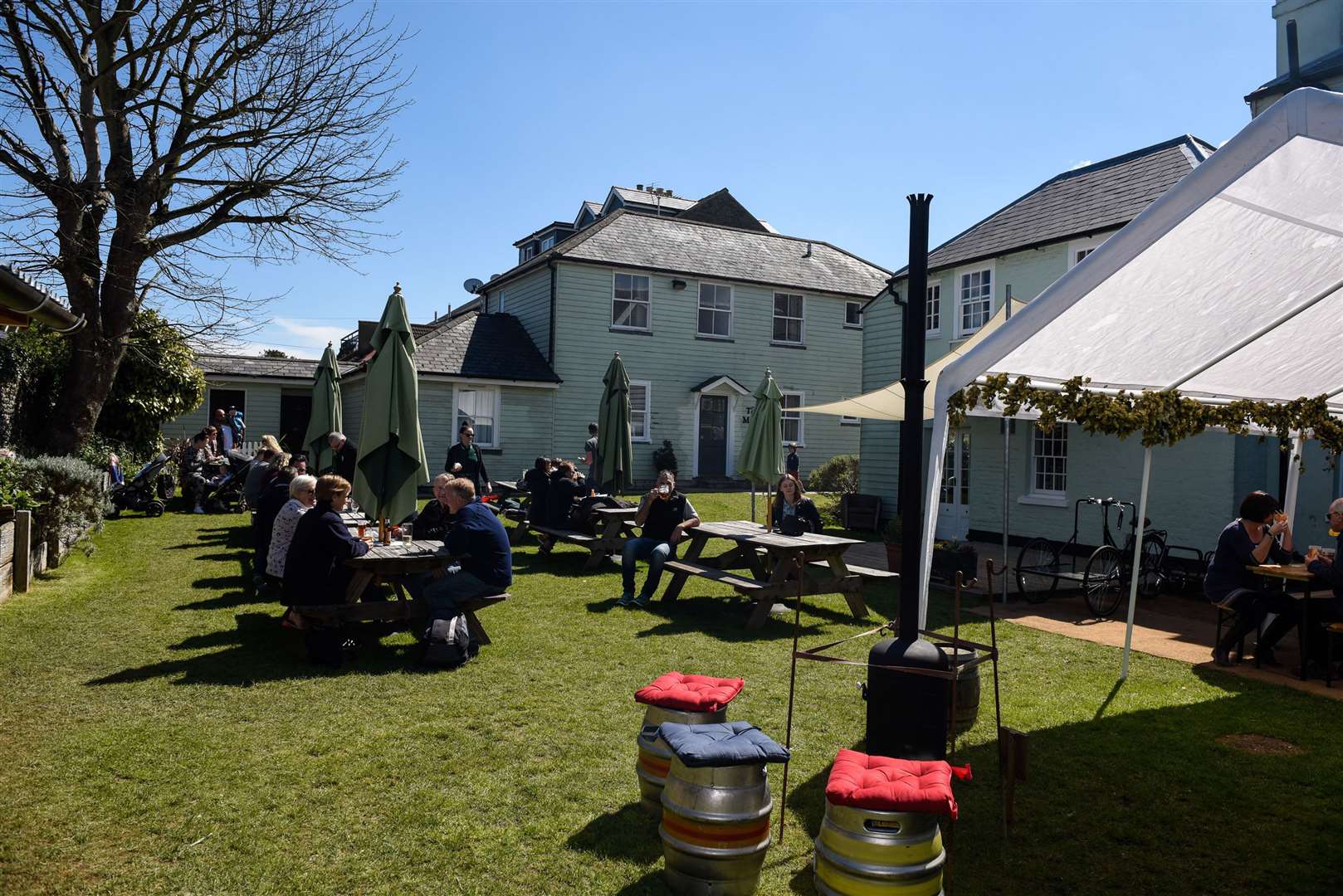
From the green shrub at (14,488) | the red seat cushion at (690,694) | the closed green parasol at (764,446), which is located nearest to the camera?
the red seat cushion at (690,694)

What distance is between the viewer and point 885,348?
2044cm

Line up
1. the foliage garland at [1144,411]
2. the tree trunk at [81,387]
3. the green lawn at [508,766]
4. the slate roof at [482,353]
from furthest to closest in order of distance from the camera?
the slate roof at [482,353] → the tree trunk at [81,387] → the foliage garland at [1144,411] → the green lawn at [508,766]

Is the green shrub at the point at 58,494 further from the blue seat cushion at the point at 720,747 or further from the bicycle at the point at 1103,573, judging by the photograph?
the bicycle at the point at 1103,573

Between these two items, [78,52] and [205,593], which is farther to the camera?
[78,52]

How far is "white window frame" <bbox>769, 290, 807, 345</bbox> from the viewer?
28.4 meters

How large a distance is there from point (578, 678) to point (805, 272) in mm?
24160

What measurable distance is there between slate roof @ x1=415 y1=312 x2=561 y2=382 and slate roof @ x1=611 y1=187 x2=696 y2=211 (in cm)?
1459

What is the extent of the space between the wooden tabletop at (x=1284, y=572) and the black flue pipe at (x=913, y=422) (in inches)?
188

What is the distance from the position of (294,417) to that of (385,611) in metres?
28.4

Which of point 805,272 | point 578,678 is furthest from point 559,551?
point 805,272

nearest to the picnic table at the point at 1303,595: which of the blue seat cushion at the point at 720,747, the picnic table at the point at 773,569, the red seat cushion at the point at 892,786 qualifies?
the picnic table at the point at 773,569

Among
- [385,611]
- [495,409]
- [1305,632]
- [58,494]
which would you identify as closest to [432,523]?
[385,611]

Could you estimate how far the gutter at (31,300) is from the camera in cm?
463

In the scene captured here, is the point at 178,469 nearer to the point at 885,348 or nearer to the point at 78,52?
the point at 78,52
